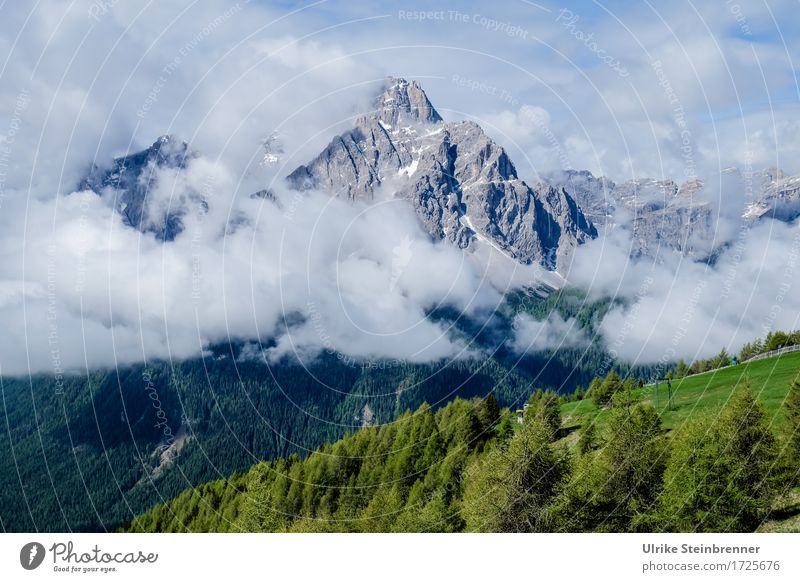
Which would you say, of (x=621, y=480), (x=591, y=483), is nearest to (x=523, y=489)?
(x=591, y=483)

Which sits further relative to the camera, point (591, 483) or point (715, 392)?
point (715, 392)

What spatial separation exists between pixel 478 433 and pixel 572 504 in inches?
1483

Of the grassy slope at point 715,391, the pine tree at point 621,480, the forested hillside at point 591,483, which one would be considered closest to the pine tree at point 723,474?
the forested hillside at point 591,483

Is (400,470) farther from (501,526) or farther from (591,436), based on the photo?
(501,526)

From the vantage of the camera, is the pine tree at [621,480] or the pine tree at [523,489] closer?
the pine tree at [523,489]
